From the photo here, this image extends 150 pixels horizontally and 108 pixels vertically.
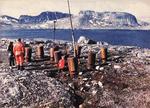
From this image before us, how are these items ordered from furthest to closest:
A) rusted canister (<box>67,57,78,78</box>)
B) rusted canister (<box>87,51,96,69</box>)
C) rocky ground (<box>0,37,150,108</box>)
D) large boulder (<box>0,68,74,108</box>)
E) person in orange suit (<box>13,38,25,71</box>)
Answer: rusted canister (<box>87,51,96,69</box>) < person in orange suit (<box>13,38,25,71</box>) < rusted canister (<box>67,57,78,78</box>) < rocky ground (<box>0,37,150,108</box>) < large boulder (<box>0,68,74,108</box>)

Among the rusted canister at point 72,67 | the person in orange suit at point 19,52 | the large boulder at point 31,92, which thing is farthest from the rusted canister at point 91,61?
the large boulder at point 31,92

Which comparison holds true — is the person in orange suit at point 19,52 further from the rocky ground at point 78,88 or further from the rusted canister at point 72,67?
the rusted canister at point 72,67

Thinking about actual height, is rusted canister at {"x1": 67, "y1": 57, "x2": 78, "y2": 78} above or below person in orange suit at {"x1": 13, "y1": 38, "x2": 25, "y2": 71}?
below

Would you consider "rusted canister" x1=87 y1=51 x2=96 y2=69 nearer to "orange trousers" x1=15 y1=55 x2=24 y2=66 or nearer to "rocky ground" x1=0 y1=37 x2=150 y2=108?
"rocky ground" x1=0 y1=37 x2=150 y2=108

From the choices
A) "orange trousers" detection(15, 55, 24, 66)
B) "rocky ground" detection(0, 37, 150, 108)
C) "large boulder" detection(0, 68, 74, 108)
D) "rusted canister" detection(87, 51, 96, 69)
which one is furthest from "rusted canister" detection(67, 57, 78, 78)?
"orange trousers" detection(15, 55, 24, 66)

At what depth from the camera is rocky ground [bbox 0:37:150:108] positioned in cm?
2486

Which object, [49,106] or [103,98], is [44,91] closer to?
[49,106]

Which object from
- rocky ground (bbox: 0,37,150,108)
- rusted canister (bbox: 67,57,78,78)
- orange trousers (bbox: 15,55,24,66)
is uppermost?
orange trousers (bbox: 15,55,24,66)

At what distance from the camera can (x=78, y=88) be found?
27797 millimetres

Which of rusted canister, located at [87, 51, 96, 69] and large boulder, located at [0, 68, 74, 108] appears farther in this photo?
rusted canister, located at [87, 51, 96, 69]

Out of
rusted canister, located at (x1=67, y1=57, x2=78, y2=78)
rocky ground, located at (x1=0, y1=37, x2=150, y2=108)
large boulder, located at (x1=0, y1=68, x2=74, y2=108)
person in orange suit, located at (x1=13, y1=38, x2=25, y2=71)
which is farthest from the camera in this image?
person in orange suit, located at (x1=13, y1=38, x2=25, y2=71)

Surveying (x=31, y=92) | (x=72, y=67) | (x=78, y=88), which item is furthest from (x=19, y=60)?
(x=31, y=92)

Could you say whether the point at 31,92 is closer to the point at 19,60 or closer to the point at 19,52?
the point at 19,60

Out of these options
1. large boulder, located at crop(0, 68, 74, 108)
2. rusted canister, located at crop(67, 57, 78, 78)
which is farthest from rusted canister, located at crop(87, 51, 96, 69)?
large boulder, located at crop(0, 68, 74, 108)
